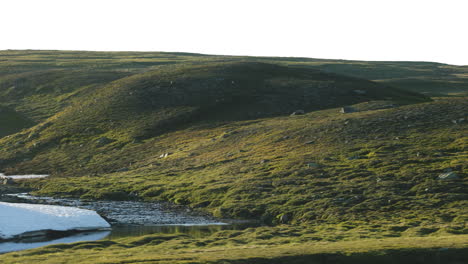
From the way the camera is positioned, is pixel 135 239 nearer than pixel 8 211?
Yes

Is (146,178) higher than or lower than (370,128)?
lower

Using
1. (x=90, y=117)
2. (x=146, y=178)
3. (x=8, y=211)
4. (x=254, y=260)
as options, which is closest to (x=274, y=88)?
(x=90, y=117)

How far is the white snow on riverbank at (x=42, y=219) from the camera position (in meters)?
44.4

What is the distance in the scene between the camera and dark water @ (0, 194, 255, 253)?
144 feet

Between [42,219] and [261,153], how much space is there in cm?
3226

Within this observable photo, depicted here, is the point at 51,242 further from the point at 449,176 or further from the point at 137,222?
the point at 449,176

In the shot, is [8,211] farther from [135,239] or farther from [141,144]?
[141,144]

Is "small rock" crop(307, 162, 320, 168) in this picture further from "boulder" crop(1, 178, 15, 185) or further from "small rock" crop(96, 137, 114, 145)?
"small rock" crop(96, 137, 114, 145)

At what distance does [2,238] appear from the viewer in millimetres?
42000

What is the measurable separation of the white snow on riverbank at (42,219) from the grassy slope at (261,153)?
8196 millimetres

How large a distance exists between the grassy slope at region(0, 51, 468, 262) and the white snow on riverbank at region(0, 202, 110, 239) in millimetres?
8196

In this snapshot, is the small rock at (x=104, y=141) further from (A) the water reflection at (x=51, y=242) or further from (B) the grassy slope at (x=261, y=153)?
(A) the water reflection at (x=51, y=242)

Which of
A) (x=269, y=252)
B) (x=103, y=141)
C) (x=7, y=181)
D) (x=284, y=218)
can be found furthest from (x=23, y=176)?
(x=269, y=252)

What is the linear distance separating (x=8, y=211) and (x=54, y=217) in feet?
11.7
